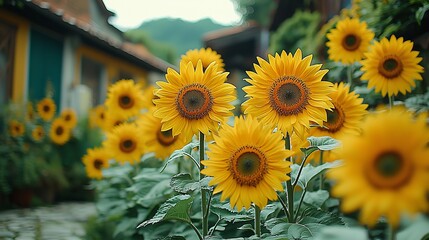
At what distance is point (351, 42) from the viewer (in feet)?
10.7

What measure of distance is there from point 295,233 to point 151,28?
2613 inches

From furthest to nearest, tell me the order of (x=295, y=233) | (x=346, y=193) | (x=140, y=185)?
1. (x=140, y=185)
2. (x=295, y=233)
3. (x=346, y=193)

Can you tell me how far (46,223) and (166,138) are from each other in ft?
10.2

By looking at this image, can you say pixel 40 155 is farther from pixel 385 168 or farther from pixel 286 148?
pixel 385 168

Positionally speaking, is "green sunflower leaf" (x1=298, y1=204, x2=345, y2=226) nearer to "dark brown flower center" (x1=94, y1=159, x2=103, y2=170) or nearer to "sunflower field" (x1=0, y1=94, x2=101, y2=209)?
"dark brown flower center" (x1=94, y1=159, x2=103, y2=170)

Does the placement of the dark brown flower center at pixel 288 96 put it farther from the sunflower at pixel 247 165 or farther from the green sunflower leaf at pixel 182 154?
the green sunflower leaf at pixel 182 154

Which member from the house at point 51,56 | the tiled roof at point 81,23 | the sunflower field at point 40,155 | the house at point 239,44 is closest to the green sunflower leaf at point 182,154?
the sunflower field at point 40,155

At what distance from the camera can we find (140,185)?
10.3 feet

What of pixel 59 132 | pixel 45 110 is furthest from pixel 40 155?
pixel 45 110

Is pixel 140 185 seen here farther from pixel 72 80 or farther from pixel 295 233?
pixel 72 80

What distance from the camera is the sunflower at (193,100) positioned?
1.93m

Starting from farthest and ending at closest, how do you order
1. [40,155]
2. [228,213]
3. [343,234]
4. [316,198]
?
[40,155], [316,198], [228,213], [343,234]

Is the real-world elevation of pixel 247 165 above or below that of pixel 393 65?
below

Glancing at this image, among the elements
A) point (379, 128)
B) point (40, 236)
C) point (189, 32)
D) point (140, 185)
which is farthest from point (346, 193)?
point (189, 32)
